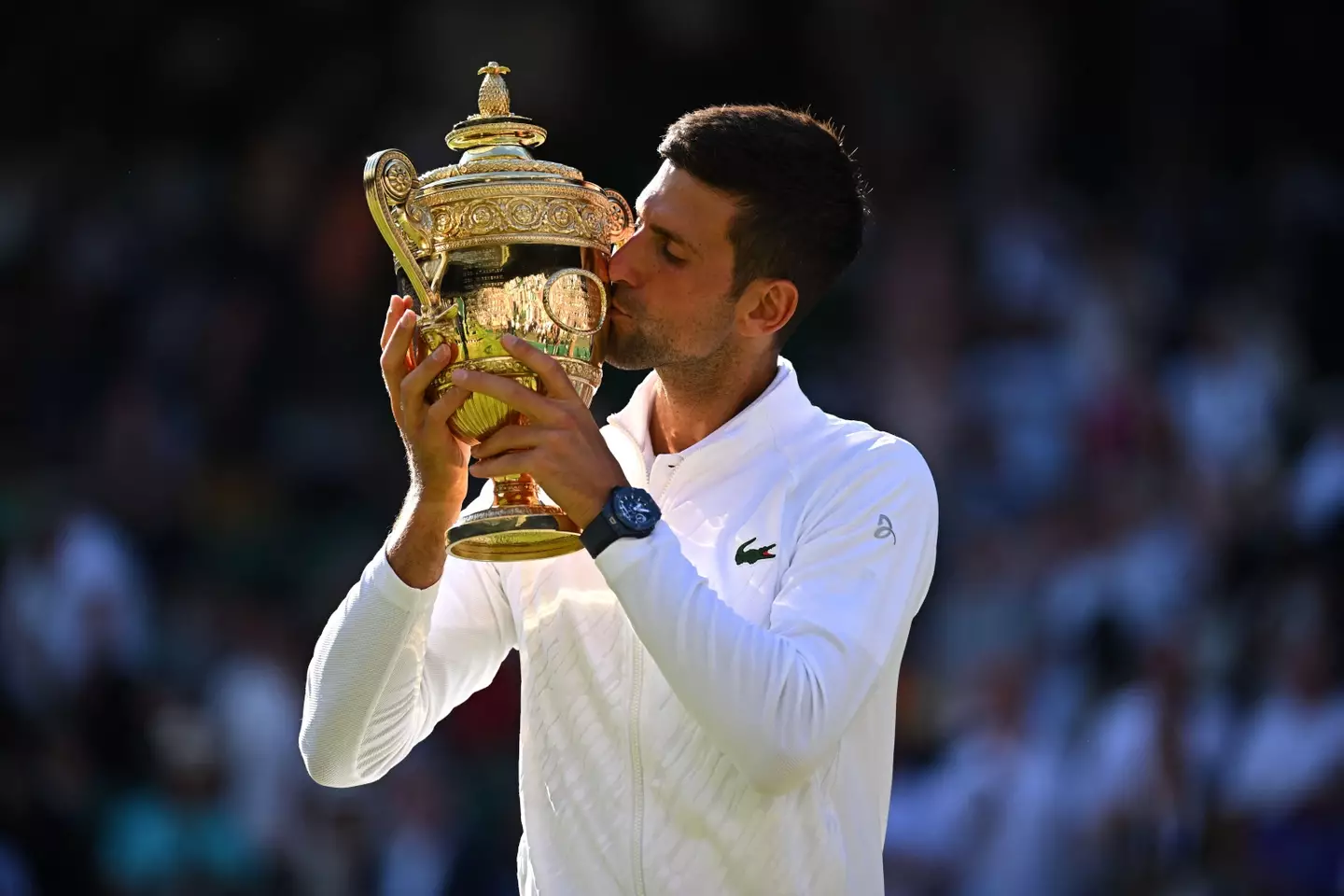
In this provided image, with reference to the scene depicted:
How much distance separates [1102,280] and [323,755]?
227 inches

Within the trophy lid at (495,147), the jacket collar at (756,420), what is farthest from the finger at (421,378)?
the jacket collar at (756,420)

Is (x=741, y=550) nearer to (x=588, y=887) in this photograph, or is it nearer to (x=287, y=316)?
(x=588, y=887)

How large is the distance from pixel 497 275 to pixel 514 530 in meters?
0.39

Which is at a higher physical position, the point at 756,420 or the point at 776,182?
the point at 776,182

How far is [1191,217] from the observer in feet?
28.4

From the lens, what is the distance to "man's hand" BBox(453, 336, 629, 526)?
2.92 meters

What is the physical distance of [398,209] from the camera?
9.90 ft

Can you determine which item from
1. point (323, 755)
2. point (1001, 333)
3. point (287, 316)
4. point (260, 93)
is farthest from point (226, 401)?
point (323, 755)

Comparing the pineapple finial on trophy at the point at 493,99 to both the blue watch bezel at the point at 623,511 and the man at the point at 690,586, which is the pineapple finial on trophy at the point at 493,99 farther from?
the blue watch bezel at the point at 623,511

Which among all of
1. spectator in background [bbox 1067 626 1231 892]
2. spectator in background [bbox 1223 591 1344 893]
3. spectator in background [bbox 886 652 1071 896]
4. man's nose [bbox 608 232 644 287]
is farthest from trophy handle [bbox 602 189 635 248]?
spectator in background [bbox 1223 591 1344 893]

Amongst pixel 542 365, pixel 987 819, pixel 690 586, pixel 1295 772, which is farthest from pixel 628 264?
pixel 1295 772

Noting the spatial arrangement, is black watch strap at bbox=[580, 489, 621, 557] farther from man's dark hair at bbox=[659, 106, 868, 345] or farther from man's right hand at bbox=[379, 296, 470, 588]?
man's dark hair at bbox=[659, 106, 868, 345]

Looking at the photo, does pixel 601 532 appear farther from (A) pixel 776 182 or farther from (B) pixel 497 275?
(A) pixel 776 182

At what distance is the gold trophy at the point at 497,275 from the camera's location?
3.01 metres
